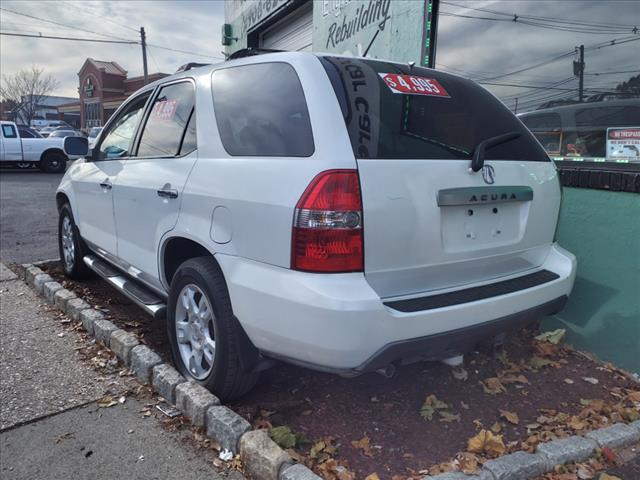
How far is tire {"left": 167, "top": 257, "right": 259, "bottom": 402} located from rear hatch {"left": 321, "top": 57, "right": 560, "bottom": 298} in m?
0.80

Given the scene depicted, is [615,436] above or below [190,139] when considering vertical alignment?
below

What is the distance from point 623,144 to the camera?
352 cm

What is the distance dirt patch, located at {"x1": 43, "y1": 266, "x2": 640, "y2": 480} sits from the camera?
8.00 feet

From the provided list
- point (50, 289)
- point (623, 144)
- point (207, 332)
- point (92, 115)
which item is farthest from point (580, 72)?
point (92, 115)

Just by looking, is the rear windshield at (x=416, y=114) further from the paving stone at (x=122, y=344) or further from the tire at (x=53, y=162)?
the tire at (x=53, y=162)

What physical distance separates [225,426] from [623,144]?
3.11 meters

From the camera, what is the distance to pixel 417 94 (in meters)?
2.60

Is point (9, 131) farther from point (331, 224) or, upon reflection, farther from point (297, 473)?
point (297, 473)

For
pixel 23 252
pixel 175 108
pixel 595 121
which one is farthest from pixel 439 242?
pixel 23 252

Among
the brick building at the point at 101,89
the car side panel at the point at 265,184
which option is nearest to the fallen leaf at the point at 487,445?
the car side panel at the point at 265,184

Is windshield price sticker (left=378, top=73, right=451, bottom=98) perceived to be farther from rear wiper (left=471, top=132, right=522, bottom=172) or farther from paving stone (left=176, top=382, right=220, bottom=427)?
paving stone (left=176, top=382, right=220, bottom=427)

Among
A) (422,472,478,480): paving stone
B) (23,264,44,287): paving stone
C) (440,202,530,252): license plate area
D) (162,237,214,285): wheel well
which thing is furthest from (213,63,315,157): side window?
(23,264,44,287): paving stone

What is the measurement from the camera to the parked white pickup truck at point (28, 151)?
686 inches

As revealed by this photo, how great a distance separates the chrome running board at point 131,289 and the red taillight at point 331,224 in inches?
57.7
